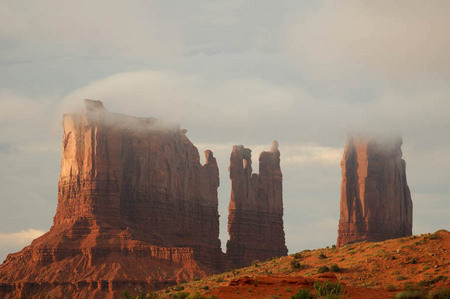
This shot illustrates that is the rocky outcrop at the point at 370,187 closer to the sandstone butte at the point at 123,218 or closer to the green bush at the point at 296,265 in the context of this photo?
the sandstone butte at the point at 123,218

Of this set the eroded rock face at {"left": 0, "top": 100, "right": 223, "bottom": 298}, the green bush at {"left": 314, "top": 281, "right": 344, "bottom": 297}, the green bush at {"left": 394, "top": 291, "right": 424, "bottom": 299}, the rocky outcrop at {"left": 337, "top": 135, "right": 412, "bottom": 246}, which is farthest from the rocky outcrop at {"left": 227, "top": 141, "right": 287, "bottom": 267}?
the green bush at {"left": 394, "top": 291, "right": 424, "bottom": 299}

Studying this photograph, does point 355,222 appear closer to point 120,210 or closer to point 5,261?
point 120,210

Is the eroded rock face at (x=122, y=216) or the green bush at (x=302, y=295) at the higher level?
the eroded rock face at (x=122, y=216)

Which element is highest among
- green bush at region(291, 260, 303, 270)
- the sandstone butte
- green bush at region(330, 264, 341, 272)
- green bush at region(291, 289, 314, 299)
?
the sandstone butte

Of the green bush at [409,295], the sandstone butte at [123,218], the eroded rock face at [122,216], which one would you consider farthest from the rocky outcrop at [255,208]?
the green bush at [409,295]

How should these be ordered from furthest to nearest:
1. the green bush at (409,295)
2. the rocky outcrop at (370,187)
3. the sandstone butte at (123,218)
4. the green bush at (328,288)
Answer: the rocky outcrop at (370,187) → the sandstone butte at (123,218) → the green bush at (328,288) → the green bush at (409,295)

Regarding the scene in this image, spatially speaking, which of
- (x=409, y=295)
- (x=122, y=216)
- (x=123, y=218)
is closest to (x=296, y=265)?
(x=409, y=295)

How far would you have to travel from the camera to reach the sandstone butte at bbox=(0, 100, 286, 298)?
105812mm

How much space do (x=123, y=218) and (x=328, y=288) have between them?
232ft

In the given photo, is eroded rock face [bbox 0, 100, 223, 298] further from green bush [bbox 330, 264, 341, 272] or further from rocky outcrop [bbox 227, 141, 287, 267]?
green bush [bbox 330, 264, 341, 272]

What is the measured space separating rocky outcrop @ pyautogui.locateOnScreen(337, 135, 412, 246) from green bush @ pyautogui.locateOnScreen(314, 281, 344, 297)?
319ft

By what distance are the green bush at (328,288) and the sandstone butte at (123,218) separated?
49.7 m

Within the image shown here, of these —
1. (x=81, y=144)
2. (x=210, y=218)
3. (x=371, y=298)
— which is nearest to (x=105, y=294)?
(x=81, y=144)

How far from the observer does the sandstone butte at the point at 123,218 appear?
347ft
